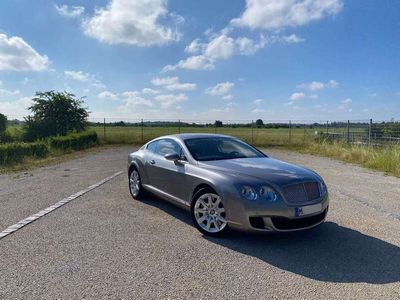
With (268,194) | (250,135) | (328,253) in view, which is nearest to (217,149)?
(268,194)

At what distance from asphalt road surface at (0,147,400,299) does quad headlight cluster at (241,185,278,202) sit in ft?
2.15

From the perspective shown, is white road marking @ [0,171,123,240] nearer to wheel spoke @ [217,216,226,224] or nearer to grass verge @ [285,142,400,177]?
wheel spoke @ [217,216,226,224]

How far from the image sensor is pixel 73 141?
66.0ft

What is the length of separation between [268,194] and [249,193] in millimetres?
233

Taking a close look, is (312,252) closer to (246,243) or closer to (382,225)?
(246,243)

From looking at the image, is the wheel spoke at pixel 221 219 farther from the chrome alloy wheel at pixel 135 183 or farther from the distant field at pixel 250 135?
the distant field at pixel 250 135

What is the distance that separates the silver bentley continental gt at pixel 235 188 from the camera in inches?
167

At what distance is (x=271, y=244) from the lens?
14.7 feet

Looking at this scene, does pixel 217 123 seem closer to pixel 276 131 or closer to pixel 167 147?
pixel 276 131

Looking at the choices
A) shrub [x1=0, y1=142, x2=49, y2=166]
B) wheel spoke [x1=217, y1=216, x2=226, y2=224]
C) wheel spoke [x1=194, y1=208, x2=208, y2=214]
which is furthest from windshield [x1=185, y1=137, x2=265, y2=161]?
shrub [x1=0, y1=142, x2=49, y2=166]

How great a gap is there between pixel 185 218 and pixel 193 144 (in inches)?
49.0

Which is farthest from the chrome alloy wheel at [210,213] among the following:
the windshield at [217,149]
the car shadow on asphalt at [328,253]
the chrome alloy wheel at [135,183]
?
the chrome alloy wheel at [135,183]

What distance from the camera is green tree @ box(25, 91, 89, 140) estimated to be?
24.3 meters

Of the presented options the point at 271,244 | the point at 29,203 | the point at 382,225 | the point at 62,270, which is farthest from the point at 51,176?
the point at 382,225
